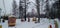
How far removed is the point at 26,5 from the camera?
122cm

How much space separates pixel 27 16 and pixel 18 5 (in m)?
0.15

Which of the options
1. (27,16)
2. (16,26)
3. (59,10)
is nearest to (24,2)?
(27,16)

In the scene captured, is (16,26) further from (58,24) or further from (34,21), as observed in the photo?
(58,24)

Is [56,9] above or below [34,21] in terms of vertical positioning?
above

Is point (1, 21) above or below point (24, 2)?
below

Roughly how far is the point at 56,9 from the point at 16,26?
0.48 m

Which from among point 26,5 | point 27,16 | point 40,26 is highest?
point 26,5

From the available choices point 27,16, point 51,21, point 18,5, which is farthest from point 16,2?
point 51,21

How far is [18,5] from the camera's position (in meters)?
1.22

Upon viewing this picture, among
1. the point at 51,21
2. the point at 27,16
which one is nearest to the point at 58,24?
the point at 51,21

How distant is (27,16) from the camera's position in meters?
1.23

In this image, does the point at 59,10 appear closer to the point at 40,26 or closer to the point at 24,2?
the point at 40,26

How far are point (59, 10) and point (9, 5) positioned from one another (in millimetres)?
549

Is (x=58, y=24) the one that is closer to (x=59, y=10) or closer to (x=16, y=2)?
(x=59, y=10)
